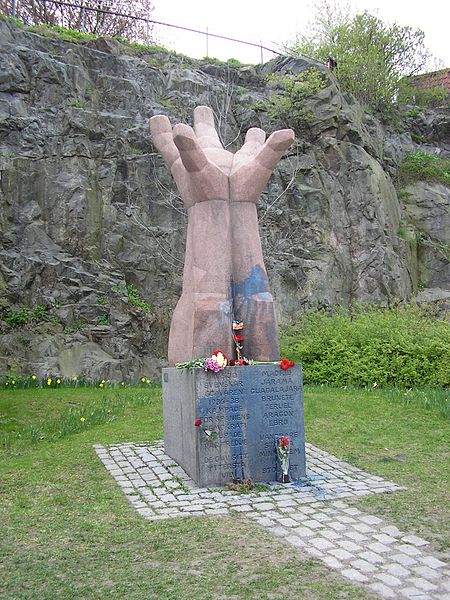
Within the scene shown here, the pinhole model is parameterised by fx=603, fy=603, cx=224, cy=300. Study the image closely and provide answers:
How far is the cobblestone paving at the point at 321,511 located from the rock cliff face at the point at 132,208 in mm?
7722

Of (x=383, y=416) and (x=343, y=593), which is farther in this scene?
(x=383, y=416)

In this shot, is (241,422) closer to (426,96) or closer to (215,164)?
(215,164)

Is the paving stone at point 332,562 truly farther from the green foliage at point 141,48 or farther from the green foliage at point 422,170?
the green foliage at point 422,170

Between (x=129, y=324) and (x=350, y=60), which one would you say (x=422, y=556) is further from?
(x=350, y=60)

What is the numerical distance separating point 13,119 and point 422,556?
16.0 metres

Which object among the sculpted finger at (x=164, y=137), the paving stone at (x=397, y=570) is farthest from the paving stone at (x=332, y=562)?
the sculpted finger at (x=164, y=137)

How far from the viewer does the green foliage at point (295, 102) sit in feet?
67.5

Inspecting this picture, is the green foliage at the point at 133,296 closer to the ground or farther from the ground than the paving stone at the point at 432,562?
farther from the ground

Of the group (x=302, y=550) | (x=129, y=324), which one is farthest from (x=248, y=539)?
(x=129, y=324)

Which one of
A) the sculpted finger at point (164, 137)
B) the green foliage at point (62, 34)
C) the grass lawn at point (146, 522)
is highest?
the green foliage at point (62, 34)

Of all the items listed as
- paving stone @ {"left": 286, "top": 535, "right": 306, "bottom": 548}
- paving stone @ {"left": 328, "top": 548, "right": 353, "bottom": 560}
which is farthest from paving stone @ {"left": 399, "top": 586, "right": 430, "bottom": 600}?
paving stone @ {"left": 286, "top": 535, "right": 306, "bottom": 548}

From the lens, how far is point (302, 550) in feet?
13.7

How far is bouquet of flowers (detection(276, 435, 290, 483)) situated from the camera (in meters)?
6.12

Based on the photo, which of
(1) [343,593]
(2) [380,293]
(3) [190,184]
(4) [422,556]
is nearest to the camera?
(1) [343,593]
